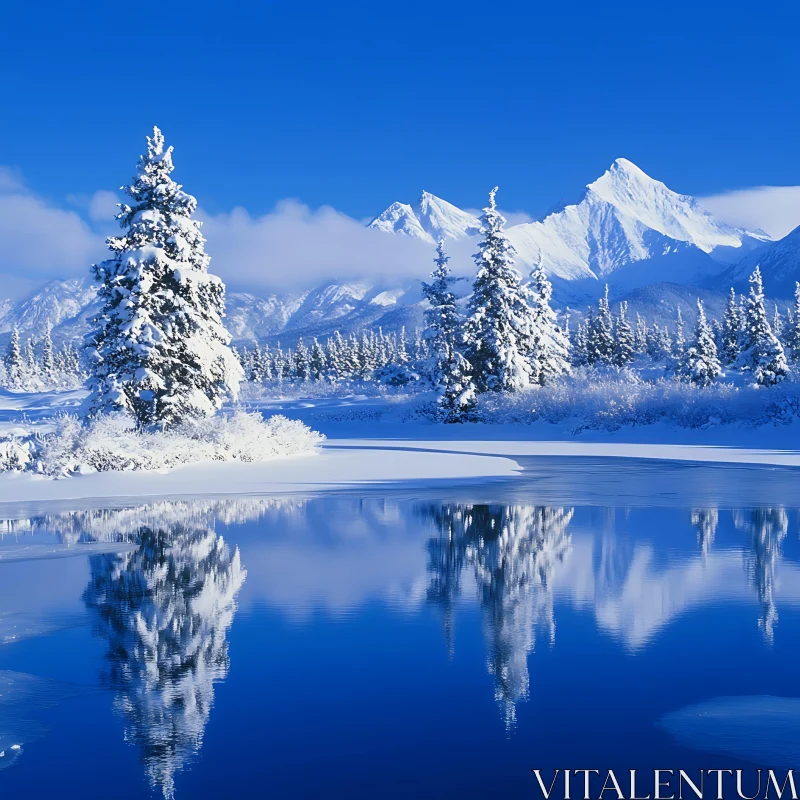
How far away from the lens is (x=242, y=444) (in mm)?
25891

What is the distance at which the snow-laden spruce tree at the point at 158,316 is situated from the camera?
25.6 m

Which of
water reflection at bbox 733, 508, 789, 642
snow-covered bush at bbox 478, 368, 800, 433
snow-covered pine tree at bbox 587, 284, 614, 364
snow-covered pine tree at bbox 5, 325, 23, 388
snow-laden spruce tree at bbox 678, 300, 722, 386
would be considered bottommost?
water reflection at bbox 733, 508, 789, 642

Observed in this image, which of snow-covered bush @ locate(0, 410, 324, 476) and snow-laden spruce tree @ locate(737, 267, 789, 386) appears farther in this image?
snow-laden spruce tree @ locate(737, 267, 789, 386)

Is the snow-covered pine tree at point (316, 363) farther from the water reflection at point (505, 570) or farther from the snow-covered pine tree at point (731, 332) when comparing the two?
the water reflection at point (505, 570)

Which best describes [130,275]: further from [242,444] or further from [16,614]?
[16,614]

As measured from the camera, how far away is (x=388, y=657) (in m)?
6.84

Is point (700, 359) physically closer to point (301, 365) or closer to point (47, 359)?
point (301, 365)

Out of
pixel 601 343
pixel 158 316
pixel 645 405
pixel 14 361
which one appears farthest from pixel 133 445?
pixel 14 361

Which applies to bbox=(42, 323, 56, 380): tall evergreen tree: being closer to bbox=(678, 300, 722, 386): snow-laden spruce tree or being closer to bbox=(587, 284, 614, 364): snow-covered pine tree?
bbox=(587, 284, 614, 364): snow-covered pine tree

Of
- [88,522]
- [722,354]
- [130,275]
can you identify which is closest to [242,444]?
[130,275]

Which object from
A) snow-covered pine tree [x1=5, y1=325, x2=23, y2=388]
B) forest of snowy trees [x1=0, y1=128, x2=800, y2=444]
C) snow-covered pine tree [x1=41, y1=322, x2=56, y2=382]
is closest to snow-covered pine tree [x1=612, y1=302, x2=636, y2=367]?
forest of snowy trees [x1=0, y1=128, x2=800, y2=444]

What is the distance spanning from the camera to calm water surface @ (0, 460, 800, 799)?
4.96 m

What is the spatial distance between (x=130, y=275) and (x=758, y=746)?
23513mm

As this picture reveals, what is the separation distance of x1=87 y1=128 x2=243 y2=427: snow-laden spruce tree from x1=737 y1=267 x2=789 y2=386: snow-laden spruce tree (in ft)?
150
